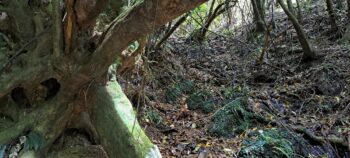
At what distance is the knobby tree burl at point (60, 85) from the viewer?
114 inches

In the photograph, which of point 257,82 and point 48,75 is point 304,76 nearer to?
point 257,82

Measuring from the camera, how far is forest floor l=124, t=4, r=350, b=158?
14.6 feet

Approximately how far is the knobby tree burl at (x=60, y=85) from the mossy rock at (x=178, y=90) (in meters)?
2.35

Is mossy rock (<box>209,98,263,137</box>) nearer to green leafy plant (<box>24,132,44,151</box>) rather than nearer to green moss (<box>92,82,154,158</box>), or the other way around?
green moss (<box>92,82,154,158</box>)

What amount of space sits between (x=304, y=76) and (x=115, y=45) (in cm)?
402

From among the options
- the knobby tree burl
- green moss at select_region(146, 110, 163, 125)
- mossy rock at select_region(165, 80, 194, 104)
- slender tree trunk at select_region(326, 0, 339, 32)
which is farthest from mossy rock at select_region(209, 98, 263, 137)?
slender tree trunk at select_region(326, 0, 339, 32)

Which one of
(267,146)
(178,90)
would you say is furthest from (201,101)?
(267,146)

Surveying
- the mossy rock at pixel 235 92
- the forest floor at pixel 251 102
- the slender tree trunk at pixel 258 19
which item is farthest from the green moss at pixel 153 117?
the slender tree trunk at pixel 258 19

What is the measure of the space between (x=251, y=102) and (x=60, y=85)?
2.84 metres

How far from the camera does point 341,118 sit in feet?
15.7

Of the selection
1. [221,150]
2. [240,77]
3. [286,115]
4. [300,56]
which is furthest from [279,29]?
[221,150]

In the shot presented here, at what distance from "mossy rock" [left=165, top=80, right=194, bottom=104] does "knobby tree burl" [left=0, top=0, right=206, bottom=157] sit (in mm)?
2354

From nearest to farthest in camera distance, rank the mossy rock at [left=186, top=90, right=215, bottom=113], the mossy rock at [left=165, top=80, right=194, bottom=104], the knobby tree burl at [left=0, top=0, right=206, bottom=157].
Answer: the knobby tree burl at [left=0, top=0, right=206, bottom=157], the mossy rock at [left=186, top=90, right=215, bottom=113], the mossy rock at [left=165, top=80, right=194, bottom=104]

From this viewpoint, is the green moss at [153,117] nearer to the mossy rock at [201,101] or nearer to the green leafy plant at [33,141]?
the mossy rock at [201,101]
